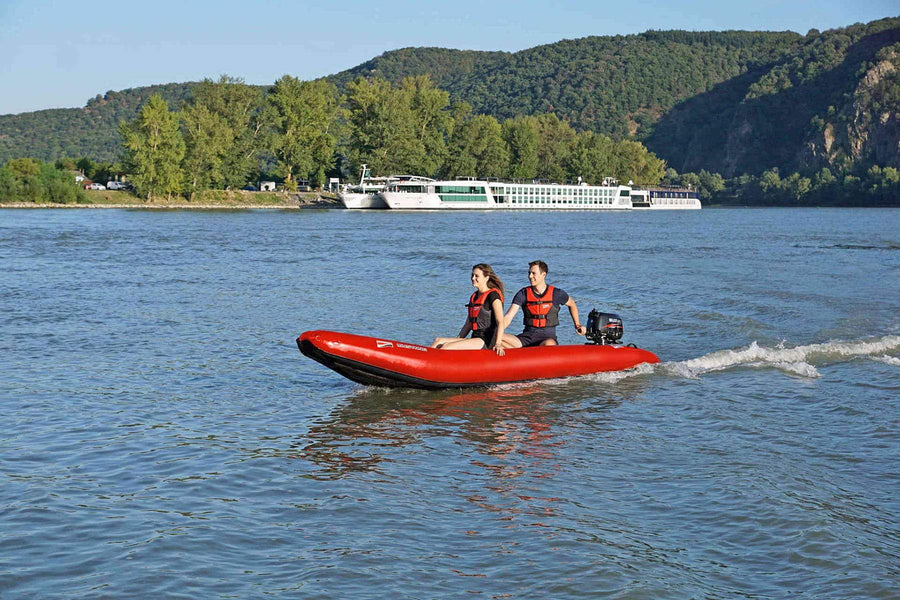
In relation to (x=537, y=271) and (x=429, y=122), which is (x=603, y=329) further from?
(x=429, y=122)

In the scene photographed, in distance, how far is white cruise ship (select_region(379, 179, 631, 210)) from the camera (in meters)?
120

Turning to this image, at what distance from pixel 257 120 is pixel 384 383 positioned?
114 m

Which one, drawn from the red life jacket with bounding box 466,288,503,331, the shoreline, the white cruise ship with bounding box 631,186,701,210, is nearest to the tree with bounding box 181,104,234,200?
the shoreline

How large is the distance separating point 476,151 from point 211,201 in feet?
140

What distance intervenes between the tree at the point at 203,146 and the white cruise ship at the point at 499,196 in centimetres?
1959

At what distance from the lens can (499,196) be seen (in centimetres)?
13138

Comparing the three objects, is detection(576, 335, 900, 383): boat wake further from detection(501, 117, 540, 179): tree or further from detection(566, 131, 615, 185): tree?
detection(566, 131, 615, 185): tree

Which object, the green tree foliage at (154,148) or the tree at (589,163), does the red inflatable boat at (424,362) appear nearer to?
the green tree foliage at (154,148)

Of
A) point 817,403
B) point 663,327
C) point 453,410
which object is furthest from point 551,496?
point 663,327

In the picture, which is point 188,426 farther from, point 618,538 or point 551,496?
point 618,538

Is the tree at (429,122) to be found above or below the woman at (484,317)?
above

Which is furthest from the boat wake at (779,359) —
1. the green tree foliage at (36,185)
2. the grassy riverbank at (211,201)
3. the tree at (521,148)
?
the tree at (521,148)

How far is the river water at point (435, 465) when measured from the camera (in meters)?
7.48

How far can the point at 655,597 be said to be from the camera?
23.1 feet
